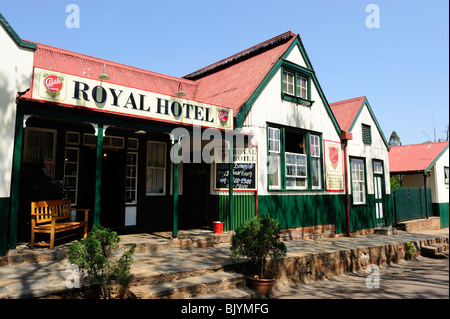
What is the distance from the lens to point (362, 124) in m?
14.4

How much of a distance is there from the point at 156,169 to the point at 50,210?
3.74 m

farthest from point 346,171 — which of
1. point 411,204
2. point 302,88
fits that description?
point 411,204

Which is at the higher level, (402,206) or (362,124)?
(362,124)

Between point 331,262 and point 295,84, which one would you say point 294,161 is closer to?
point 295,84

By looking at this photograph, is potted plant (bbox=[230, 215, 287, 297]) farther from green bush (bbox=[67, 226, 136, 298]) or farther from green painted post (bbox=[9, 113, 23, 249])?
green painted post (bbox=[9, 113, 23, 249])

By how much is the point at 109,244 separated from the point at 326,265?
6060mm

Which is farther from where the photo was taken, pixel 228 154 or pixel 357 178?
pixel 357 178

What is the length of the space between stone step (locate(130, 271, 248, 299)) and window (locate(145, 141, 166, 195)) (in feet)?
15.9

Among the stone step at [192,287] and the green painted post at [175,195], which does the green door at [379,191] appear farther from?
the stone step at [192,287]

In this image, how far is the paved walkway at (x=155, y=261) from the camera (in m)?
4.62

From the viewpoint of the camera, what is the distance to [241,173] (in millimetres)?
9617
